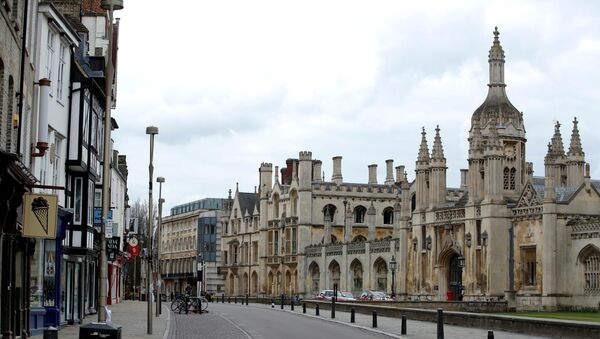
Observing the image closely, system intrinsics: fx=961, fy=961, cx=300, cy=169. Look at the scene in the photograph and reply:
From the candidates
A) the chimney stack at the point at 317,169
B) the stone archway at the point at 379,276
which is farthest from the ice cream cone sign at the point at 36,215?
the chimney stack at the point at 317,169

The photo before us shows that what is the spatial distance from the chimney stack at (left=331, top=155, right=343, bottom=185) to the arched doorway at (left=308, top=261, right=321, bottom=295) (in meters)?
10.2

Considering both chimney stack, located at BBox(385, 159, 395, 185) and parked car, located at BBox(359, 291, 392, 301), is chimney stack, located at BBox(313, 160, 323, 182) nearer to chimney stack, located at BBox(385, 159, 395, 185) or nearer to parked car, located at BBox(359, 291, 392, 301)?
chimney stack, located at BBox(385, 159, 395, 185)

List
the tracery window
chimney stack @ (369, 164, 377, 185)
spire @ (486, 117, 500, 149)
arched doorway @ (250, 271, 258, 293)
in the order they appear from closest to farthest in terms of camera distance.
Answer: the tracery window, spire @ (486, 117, 500, 149), chimney stack @ (369, 164, 377, 185), arched doorway @ (250, 271, 258, 293)

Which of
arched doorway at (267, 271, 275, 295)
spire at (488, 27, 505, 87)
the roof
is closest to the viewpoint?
spire at (488, 27, 505, 87)

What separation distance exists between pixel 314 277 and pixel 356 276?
9.54 metres

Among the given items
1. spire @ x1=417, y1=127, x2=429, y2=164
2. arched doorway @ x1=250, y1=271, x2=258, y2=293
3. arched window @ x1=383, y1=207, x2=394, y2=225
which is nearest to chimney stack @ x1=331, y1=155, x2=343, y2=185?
arched window @ x1=383, y1=207, x2=394, y2=225

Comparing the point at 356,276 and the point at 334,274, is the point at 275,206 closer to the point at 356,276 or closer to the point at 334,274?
the point at 334,274

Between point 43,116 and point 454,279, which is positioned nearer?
point 43,116

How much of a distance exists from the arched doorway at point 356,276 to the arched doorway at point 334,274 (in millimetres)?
3211

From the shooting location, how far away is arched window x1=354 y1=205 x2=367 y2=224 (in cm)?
9228

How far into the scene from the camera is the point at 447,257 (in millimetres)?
60906

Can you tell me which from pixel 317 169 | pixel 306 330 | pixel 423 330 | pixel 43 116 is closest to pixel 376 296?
pixel 317 169

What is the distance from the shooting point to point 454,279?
60.9 meters

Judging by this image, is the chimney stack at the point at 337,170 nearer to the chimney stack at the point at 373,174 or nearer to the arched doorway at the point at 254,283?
the chimney stack at the point at 373,174
